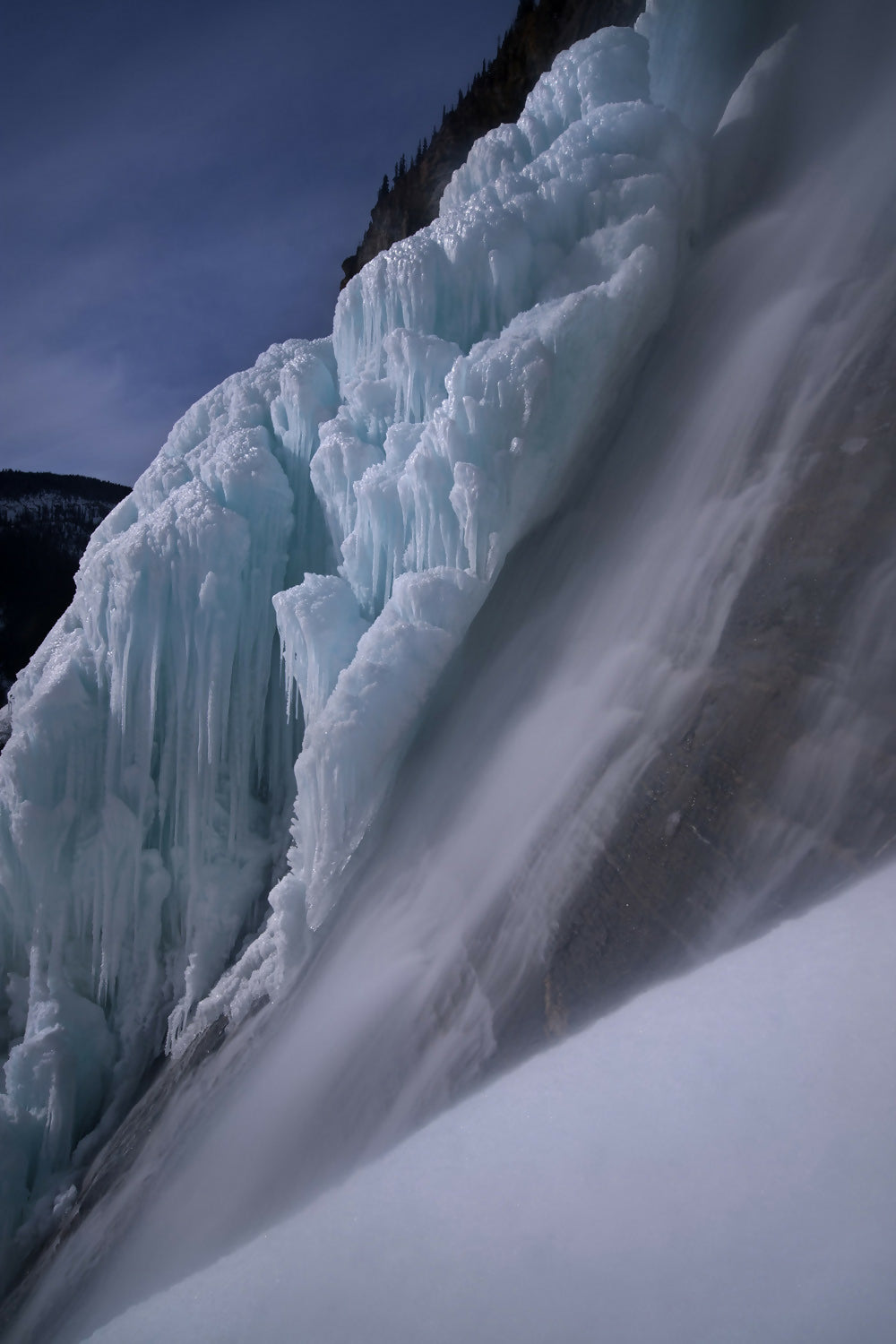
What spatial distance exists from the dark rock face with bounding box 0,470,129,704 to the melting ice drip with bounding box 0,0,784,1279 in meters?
17.3

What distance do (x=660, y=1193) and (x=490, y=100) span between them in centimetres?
1012

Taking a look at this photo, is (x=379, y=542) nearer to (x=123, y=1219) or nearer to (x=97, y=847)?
(x=97, y=847)

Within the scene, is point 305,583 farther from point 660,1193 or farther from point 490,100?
point 490,100

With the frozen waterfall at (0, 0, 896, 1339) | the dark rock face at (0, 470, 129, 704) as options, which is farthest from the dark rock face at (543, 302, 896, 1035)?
the dark rock face at (0, 470, 129, 704)

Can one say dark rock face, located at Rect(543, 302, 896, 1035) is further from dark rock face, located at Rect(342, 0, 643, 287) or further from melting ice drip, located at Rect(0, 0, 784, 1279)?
dark rock face, located at Rect(342, 0, 643, 287)

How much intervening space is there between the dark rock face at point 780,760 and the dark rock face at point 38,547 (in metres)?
22.2

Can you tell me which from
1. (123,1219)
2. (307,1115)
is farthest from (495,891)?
(123,1219)

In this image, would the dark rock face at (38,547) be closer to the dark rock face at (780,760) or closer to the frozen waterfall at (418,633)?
the frozen waterfall at (418,633)

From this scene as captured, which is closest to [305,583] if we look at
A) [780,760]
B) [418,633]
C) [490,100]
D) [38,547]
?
[418,633]

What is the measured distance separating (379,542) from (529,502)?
3.92ft

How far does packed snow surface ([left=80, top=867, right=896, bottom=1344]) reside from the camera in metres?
1.84

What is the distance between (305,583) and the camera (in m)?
5.36

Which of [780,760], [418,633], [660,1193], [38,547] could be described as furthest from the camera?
[38,547]

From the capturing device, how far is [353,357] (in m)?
6.14
